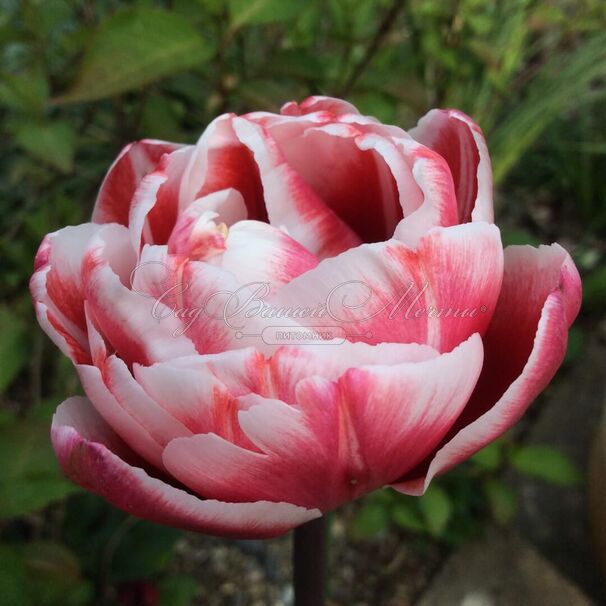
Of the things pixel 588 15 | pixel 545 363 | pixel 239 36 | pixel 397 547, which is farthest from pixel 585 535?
pixel 545 363

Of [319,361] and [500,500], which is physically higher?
[319,361]

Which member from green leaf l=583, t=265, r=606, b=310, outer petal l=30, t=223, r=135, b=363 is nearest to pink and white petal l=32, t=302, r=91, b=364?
outer petal l=30, t=223, r=135, b=363

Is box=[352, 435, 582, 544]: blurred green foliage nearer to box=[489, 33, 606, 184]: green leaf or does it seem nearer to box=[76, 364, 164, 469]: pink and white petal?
box=[489, 33, 606, 184]: green leaf

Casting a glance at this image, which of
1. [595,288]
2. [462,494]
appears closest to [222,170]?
[462,494]

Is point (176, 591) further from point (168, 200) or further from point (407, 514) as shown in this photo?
point (168, 200)

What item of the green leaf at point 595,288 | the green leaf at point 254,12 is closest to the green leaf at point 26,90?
the green leaf at point 254,12

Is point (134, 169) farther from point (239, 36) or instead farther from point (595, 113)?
point (595, 113)

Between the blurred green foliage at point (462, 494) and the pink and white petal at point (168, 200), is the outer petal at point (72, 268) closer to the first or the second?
the pink and white petal at point (168, 200)
